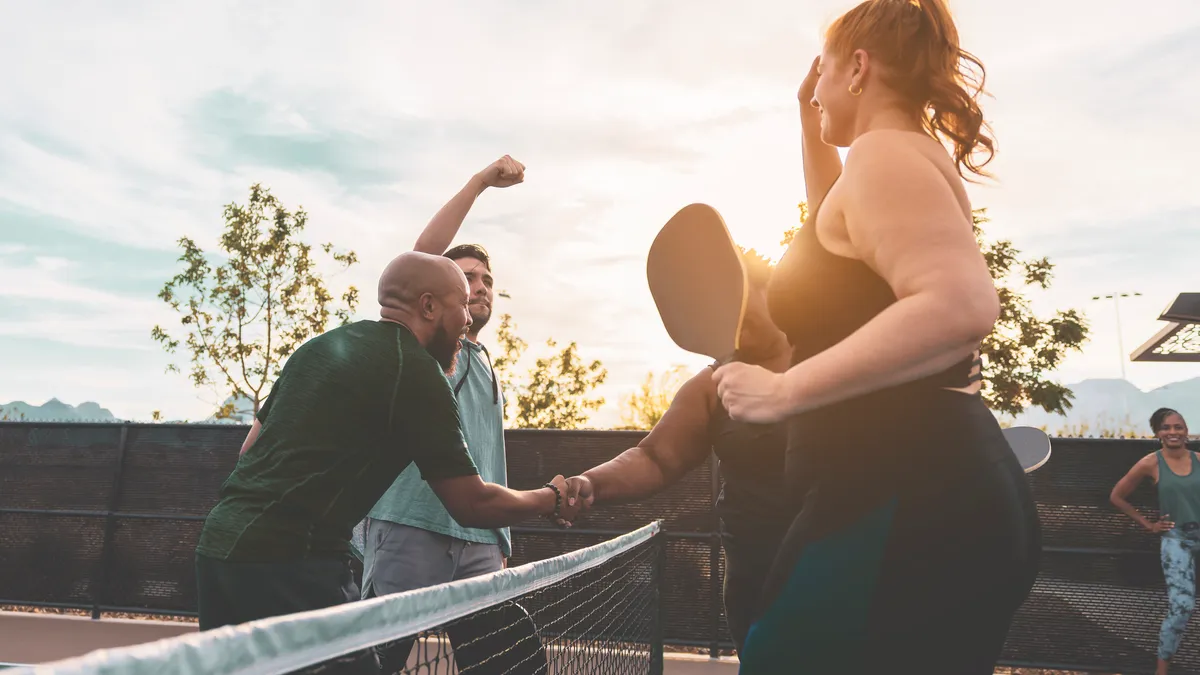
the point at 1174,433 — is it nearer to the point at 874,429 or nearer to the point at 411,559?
the point at 411,559

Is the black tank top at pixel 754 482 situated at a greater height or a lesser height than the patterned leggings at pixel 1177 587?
greater

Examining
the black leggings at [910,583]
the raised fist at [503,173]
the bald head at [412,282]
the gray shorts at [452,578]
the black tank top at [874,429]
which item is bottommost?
the gray shorts at [452,578]

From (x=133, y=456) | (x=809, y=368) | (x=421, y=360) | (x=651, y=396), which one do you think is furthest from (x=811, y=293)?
(x=651, y=396)

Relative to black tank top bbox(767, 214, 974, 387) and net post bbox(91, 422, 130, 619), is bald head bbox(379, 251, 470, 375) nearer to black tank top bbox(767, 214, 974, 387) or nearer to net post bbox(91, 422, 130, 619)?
black tank top bbox(767, 214, 974, 387)

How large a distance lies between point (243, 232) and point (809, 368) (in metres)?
23.9

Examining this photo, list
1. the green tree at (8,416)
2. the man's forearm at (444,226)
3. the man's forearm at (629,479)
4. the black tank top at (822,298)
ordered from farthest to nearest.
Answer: the green tree at (8,416), the man's forearm at (444,226), the man's forearm at (629,479), the black tank top at (822,298)

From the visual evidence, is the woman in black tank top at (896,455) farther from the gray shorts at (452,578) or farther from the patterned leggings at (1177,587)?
the patterned leggings at (1177,587)

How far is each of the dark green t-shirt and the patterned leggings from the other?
654 cm

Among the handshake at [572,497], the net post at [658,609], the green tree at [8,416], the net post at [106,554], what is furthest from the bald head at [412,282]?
the green tree at [8,416]

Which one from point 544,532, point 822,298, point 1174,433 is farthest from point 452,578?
point 1174,433

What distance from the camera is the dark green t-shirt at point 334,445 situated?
2564 millimetres

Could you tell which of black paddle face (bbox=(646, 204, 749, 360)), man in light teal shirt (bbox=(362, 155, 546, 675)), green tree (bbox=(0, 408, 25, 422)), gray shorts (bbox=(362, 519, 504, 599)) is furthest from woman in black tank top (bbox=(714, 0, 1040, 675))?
green tree (bbox=(0, 408, 25, 422))

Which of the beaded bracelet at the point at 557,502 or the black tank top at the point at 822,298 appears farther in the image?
the beaded bracelet at the point at 557,502

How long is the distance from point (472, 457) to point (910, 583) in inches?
115
